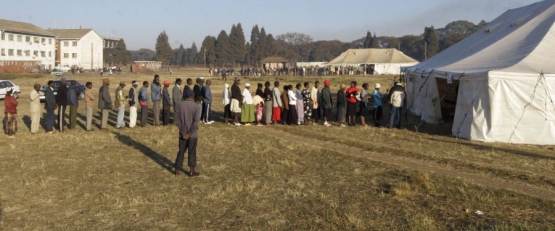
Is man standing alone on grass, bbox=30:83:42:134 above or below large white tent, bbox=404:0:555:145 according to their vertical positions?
below

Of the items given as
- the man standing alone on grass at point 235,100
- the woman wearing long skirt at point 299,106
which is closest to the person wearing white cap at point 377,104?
the woman wearing long skirt at point 299,106

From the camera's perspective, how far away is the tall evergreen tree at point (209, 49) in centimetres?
9722

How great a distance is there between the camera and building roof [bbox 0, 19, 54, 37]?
69.8 m

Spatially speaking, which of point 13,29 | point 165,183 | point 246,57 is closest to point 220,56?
point 246,57

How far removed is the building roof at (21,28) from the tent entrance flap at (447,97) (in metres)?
67.4

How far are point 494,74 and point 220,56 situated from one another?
279 feet

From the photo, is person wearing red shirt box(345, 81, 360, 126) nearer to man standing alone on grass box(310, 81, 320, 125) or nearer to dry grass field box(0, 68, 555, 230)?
man standing alone on grass box(310, 81, 320, 125)

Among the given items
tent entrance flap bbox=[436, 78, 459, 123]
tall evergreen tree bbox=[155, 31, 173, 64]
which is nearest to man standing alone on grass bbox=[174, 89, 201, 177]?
tent entrance flap bbox=[436, 78, 459, 123]

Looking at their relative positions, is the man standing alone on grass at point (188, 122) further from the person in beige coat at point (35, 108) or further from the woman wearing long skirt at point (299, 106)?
the woman wearing long skirt at point (299, 106)

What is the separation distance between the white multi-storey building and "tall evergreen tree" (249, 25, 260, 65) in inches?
1490

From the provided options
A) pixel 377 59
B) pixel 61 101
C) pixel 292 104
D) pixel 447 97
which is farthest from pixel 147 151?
pixel 377 59

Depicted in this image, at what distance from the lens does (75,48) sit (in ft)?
282

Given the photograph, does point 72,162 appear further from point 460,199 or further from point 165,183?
point 460,199

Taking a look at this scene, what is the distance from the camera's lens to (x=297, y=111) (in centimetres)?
1576
